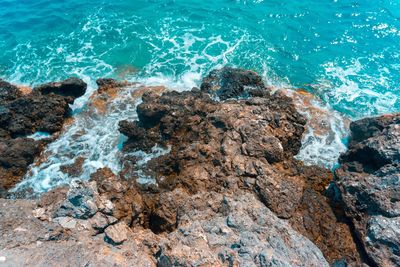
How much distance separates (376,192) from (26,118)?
57.6 feet

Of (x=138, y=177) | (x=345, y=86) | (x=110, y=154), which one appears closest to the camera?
(x=138, y=177)

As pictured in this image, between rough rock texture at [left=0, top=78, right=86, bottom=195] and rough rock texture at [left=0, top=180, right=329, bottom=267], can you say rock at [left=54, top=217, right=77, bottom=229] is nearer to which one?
rough rock texture at [left=0, top=180, right=329, bottom=267]

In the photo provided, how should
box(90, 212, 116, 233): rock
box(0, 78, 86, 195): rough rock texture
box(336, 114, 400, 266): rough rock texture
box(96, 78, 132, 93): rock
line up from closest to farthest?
box(90, 212, 116, 233): rock
box(336, 114, 400, 266): rough rock texture
box(0, 78, 86, 195): rough rock texture
box(96, 78, 132, 93): rock

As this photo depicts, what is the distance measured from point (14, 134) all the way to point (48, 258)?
1116cm

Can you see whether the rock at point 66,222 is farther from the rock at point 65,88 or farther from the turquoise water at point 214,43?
the turquoise water at point 214,43

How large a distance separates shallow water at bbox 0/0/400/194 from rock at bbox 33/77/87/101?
1158mm

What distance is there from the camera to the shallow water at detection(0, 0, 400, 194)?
71.5 feet

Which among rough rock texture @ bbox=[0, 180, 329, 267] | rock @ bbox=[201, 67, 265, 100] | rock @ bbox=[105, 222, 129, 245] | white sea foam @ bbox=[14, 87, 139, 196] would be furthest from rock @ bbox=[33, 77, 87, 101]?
rock @ bbox=[105, 222, 129, 245]

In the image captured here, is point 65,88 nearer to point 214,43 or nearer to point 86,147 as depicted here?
point 86,147

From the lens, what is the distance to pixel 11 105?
56.9 feet

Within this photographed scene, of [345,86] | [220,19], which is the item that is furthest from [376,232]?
[220,19]

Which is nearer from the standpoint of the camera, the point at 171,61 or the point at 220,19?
the point at 171,61

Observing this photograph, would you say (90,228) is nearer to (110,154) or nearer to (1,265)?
(1,265)

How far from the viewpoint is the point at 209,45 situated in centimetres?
2516
